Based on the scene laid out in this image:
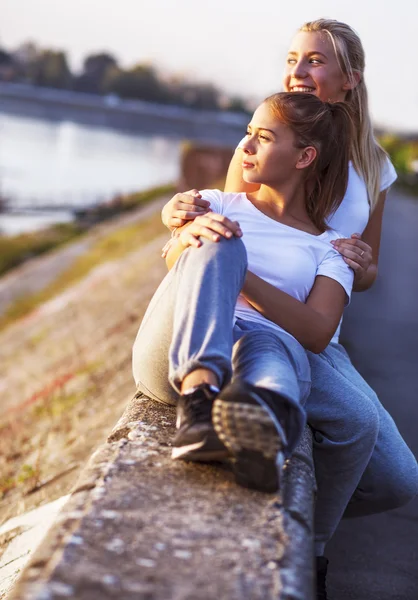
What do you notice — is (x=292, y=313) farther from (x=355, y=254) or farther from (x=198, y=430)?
(x=198, y=430)

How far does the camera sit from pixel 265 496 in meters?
2.23

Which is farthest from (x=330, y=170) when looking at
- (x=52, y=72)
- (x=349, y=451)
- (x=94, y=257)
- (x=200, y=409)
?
(x=52, y=72)

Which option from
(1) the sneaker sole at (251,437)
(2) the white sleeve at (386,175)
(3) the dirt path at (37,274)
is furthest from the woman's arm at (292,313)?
(3) the dirt path at (37,274)

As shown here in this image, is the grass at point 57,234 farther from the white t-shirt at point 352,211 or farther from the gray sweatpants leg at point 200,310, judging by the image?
the gray sweatpants leg at point 200,310

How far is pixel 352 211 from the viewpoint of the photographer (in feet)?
11.2

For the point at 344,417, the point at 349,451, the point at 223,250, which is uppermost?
the point at 223,250

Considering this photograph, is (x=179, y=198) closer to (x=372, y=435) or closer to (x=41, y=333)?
(x=372, y=435)

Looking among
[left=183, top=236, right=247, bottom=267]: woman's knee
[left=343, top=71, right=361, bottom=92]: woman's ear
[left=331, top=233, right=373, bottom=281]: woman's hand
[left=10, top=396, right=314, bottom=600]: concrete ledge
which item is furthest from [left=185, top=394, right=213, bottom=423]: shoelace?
[left=343, top=71, right=361, bottom=92]: woman's ear

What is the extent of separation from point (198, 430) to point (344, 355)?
1197mm

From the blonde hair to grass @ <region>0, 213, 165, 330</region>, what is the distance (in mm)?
12434

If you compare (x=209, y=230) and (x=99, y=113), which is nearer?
(x=209, y=230)

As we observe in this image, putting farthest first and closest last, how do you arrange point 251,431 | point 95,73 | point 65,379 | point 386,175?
point 95,73 < point 65,379 < point 386,175 < point 251,431

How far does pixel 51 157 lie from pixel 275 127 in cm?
7763

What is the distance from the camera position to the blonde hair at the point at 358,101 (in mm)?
3543
